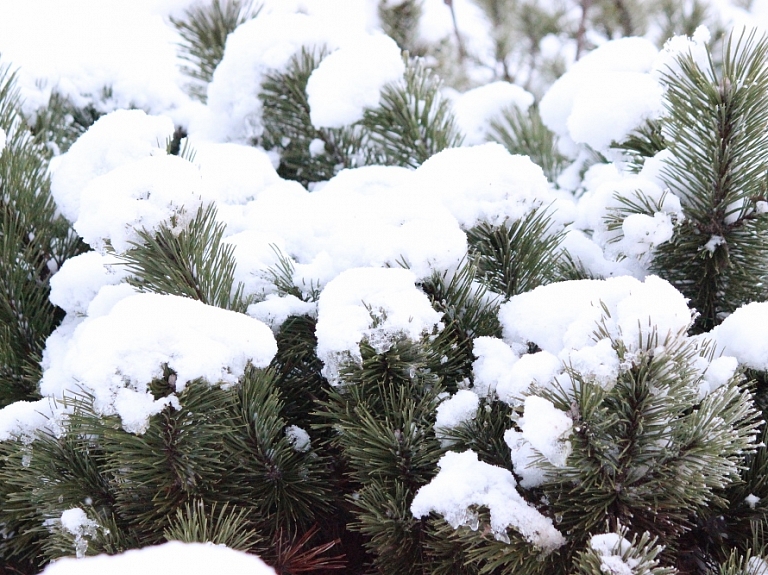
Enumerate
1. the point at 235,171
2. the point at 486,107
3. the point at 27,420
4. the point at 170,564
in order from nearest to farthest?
1. the point at 170,564
2. the point at 27,420
3. the point at 235,171
4. the point at 486,107

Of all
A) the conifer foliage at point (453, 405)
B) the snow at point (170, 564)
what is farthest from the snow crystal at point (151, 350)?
the snow at point (170, 564)

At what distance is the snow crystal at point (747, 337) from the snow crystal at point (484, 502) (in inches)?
13.5

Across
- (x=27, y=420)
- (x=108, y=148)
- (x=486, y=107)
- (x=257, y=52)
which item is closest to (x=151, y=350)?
(x=27, y=420)

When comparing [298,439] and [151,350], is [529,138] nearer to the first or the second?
[298,439]

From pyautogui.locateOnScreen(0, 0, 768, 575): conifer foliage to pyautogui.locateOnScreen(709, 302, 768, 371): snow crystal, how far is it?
0.05 feet

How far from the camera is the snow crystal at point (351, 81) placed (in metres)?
1.37

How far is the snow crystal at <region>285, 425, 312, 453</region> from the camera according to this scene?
96cm

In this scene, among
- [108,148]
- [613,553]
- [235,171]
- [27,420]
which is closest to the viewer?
[613,553]

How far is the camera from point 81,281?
1070 mm

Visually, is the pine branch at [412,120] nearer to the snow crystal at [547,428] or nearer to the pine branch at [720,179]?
the pine branch at [720,179]

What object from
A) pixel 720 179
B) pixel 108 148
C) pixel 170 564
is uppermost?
pixel 720 179

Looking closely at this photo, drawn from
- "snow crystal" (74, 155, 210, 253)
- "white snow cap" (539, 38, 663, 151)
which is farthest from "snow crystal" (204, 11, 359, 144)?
"snow crystal" (74, 155, 210, 253)

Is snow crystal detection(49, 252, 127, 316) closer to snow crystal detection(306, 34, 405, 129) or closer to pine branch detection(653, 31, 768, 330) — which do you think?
snow crystal detection(306, 34, 405, 129)

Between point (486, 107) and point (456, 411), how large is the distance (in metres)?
1.20
